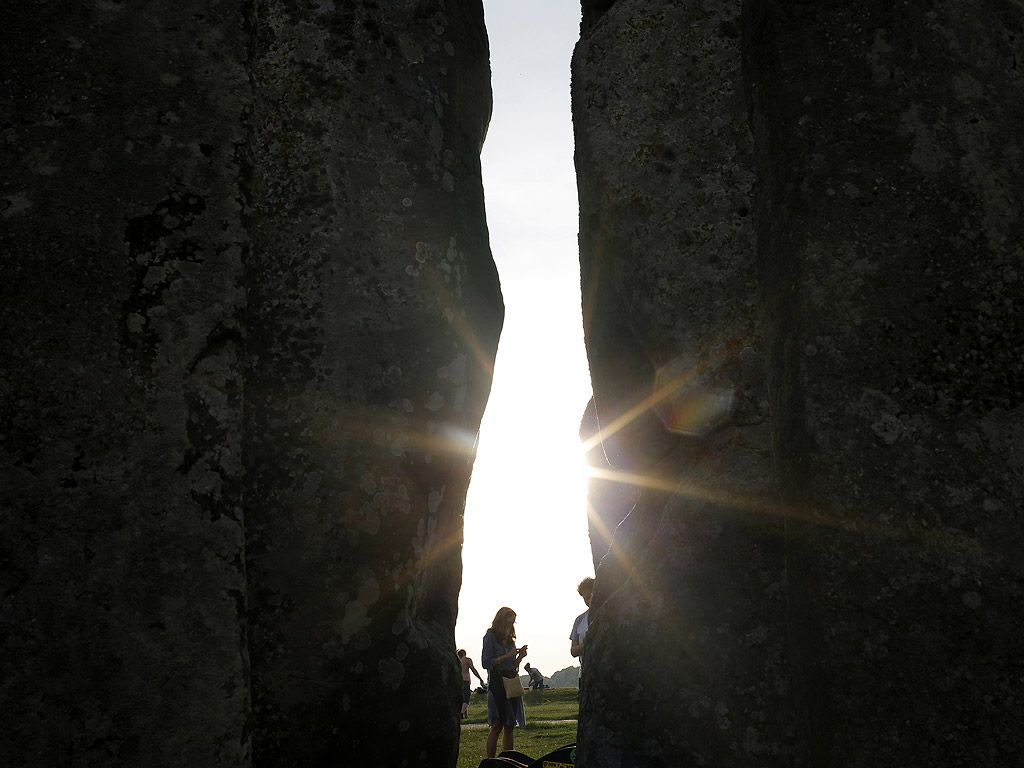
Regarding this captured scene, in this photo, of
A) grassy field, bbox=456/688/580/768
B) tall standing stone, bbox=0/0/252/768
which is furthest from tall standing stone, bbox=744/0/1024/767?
grassy field, bbox=456/688/580/768

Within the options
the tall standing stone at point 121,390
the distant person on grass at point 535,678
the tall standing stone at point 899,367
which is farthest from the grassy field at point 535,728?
the tall standing stone at point 121,390

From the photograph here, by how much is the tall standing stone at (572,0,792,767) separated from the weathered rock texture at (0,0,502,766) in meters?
0.55

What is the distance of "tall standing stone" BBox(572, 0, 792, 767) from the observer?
276 cm

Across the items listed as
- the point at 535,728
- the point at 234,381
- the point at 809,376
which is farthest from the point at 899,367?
the point at 535,728

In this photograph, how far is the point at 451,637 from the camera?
3293 mm

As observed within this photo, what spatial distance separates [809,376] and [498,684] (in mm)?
4834

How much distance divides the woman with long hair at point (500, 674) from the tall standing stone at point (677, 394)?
3.53 m

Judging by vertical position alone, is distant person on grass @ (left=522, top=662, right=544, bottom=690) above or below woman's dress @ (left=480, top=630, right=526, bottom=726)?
below

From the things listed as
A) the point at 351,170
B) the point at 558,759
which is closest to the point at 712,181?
the point at 351,170

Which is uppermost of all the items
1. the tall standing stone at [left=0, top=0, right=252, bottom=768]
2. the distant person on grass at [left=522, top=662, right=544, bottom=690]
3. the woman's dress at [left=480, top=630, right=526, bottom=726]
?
the tall standing stone at [left=0, top=0, right=252, bottom=768]

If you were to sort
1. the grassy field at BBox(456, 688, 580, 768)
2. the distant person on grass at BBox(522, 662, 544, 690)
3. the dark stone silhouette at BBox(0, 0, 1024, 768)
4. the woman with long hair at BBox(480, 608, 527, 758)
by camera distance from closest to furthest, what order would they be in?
the dark stone silhouette at BBox(0, 0, 1024, 768)
the woman with long hair at BBox(480, 608, 527, 758)
the grassy field at BBox(456, 688, 580, 768)
the distant person on grass at BBox(522, 662, 544, 690)

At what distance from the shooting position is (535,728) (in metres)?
9.38

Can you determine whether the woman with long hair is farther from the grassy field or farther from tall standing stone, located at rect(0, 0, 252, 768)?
tall standing stone, located at rect(0, 0, 252, 768)

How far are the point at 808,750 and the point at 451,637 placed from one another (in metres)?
1.36
